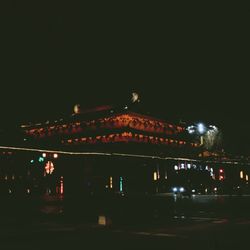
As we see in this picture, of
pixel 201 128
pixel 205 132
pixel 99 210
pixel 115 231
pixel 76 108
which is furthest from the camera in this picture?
pixel 205 132

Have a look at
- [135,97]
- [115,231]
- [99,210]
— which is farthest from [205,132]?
[115,231]

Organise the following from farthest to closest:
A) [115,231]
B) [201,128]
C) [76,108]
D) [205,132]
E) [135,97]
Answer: [205,132], [201,128], [76,108], [135,97], [115,231]

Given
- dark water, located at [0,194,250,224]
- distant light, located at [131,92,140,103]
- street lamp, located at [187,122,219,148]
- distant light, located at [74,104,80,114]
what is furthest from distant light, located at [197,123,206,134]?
dark water, located at [0,194,250,224]

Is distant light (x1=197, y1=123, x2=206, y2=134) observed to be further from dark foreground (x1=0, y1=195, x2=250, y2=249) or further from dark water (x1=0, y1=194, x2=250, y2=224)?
dark foreground (x1=0, y1=195, x2=250, y2=249)

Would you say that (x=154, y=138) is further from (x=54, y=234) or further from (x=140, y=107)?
(x=54, y=234)

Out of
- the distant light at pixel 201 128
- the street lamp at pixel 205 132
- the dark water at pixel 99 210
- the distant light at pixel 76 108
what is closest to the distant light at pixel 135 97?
the distant light at pixel 76 108

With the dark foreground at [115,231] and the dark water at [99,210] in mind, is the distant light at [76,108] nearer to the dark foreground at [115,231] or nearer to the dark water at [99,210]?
the dark water at [99,210]

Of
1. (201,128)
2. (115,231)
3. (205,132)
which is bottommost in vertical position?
(115,231)

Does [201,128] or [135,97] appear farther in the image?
[201,128]

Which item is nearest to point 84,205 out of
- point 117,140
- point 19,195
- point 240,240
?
point 19,195

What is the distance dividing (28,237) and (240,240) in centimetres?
503

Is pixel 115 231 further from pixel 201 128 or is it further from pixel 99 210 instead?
pixel 201 128

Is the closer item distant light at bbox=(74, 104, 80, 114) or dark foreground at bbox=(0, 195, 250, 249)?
dark foreground at bbox=(0, 195, 250, 249)

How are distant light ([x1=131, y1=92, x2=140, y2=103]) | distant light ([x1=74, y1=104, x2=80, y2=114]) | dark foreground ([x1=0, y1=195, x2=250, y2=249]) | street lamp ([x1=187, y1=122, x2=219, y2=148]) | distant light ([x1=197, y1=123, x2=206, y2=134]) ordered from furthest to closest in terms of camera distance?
street lamp ([x1=187, y1=122, x2=219, y2=148]) < distant light ([x1=197, y1=123, x2=206, y2=134]) < distant light ([x1=74, y1=104, x2=80, y2=114]) < distant light ([x1=131, y1=92, x2=140, y2=103]) < dark foreground ([x1=0, y1=195, x2=250, y2=249])
